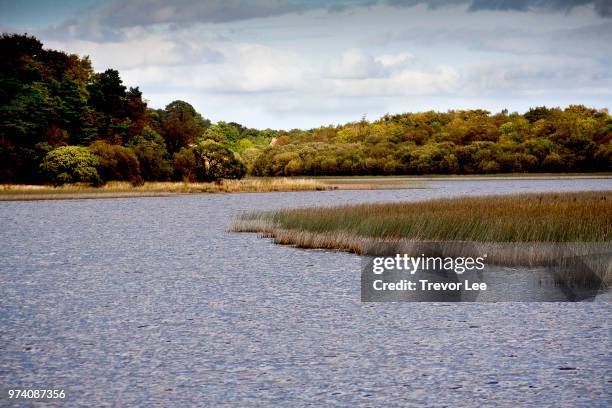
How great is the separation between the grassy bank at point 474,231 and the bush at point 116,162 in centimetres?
3406

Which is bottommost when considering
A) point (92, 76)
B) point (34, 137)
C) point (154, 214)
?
point (154, 214)

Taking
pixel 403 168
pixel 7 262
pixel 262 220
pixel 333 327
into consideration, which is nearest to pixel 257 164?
pixel 403 168

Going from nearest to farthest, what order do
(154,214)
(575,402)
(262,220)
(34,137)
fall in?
(575,402), (262,220), (154,214), (34,137)

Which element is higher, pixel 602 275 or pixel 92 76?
pixel 92 76

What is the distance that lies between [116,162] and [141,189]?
3.07 meters

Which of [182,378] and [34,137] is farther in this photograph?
[34,137]

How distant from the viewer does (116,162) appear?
6241 centimetres

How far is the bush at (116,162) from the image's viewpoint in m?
62.1

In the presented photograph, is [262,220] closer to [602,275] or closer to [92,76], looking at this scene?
[602,275]

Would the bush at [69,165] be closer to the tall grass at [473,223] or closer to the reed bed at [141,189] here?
the reed bed at [141,189]

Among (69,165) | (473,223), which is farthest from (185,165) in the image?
(473,223)

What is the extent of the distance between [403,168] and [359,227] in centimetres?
9765

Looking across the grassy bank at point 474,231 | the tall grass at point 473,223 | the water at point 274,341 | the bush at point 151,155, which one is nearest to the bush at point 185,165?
the bush at point 151,155

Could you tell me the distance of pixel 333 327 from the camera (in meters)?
12.3
